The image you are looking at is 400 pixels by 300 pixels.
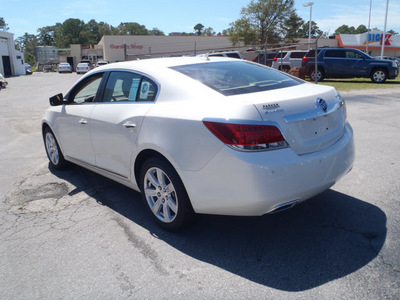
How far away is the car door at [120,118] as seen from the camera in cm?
362

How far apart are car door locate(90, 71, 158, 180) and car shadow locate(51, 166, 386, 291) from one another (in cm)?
61

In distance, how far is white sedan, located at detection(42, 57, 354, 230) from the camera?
2797 mm

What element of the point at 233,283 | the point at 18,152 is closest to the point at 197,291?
the point at 233,283

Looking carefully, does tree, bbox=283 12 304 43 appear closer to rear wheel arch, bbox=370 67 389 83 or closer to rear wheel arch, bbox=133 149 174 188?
rear wheel arch, bbox=370 67 389 83

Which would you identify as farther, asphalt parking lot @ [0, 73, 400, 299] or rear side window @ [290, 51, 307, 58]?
rear side window @ [290, 51, 307, 58]

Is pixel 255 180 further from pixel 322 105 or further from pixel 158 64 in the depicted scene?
pixel 158 64

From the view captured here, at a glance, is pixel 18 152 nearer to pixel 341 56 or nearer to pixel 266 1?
pixel 341 56

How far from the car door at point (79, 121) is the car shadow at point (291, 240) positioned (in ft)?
2.86

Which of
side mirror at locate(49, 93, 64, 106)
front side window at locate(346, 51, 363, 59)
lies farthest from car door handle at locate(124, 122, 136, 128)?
front side window at locate(346, 51, 363, 59)

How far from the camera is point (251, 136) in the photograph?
277cm

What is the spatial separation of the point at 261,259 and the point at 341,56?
18872mm

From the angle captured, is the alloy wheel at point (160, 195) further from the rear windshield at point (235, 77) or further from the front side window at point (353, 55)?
the front side window at point (353, 55)

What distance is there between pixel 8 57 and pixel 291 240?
57.8 meters

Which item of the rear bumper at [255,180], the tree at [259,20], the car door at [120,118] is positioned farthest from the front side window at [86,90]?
the tree at [259,20]
